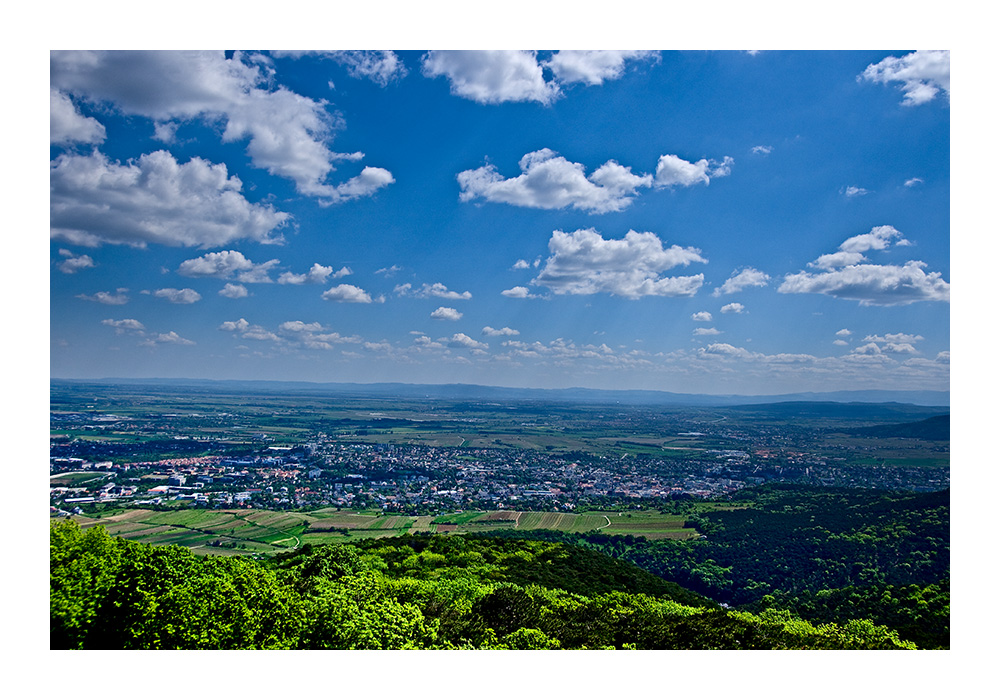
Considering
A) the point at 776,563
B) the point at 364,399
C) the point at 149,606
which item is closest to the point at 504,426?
the point at 364,399

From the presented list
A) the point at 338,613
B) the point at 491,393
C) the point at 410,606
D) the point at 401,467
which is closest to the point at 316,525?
the point at 401,467

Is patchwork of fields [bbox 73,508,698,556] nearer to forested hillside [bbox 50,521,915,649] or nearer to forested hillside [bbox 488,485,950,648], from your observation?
forested hillside [bbox 488,485,950,648]

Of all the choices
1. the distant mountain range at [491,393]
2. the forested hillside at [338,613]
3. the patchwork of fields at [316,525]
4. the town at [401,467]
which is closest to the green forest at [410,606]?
the forested hillside at [338,613]

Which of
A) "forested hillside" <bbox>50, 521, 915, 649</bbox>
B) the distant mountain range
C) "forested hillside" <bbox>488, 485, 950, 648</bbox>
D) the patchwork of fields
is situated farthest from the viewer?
the distant mountain range

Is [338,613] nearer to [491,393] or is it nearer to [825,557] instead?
[825,557]

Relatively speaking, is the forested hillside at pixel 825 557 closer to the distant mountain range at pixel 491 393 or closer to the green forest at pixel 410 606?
the green forest at pixel 410 606

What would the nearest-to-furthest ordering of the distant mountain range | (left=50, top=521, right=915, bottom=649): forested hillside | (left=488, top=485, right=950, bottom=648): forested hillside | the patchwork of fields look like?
(left=50, top=521, right=915, bottom=649): forested hillside
(left=488, top=485, right=950, bottom=648): forested hillside
the patchwork of fields
the distant mountain range

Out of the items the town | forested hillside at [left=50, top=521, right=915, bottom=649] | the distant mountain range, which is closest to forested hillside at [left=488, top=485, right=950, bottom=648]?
forested hillside at [left=50, top=521, right=915, bottom=649]

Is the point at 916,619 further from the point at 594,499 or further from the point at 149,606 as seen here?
the point at 594,499
